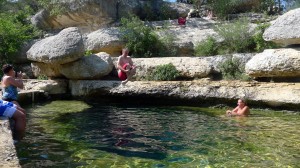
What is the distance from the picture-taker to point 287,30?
12727 millimetres

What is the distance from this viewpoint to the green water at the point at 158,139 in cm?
611

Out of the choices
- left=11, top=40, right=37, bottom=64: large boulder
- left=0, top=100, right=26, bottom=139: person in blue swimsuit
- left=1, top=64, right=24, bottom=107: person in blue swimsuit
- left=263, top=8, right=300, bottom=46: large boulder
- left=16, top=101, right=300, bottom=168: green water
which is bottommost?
left=16, top=101, right=300, bottom=168: green water

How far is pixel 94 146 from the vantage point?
712cm

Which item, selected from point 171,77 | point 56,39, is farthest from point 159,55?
point 56,39

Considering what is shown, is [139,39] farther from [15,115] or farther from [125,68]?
[15,115]

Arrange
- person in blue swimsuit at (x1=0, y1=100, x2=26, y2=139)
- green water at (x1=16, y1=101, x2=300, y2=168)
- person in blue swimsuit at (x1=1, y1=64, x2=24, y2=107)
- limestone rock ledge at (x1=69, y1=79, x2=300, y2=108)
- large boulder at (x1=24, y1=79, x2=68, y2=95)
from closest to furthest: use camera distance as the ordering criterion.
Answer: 1. green water at (x1=16, y1=101, x2=300, y2=168)
2. person in blue swimsuit at (x1=0, y1=100, x2=26, y2=139)
3. person in blue swimsuit at (x1=1, y1=64, x2=24, y2=107)
4. limestone rock ledge at (x1=69, y1=79, x2=300, y2=108)
5. large boulder at (x1=24, y1=79, x2=68, y2=95)

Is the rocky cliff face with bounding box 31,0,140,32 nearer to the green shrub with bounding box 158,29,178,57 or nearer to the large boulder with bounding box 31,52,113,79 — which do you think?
the green shrub with bounding box 158,29,178,57

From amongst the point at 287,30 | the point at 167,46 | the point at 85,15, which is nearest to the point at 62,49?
the point at 167,46

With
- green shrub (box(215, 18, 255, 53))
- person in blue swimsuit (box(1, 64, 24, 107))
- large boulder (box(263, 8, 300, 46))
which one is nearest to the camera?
person in blue swimsuit (box(1, 64, 24, 107))

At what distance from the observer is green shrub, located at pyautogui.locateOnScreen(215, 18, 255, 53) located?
16.2 m

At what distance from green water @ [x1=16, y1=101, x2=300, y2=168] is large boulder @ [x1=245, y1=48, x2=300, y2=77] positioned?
1.74m

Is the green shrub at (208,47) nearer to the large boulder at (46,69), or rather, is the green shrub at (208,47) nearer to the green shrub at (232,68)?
the green shrub at (232,68)

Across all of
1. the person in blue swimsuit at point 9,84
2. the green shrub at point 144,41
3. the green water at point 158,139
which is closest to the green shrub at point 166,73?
the green water at point 158,139

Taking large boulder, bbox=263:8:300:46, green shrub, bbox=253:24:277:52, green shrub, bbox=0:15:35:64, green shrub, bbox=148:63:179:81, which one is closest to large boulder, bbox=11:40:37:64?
green shrub, bbox=0:15:35:64
